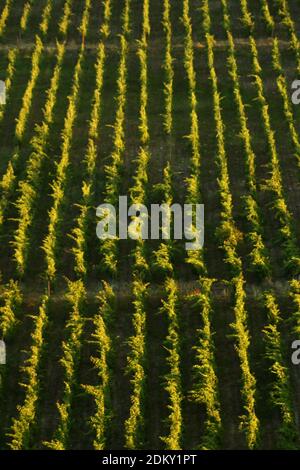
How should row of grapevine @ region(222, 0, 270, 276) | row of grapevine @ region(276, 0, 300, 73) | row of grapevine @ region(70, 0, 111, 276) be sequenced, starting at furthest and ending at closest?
1. row of grapevine @ region(276, 0, 300, 73)
2. row of grapevine @ region(70, 0, 111, 276)
3. row of grapevine @ region(222, 0, 270, 276)

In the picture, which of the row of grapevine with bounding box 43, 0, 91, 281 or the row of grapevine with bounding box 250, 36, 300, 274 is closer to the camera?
the row of grapevine with bounding box 250, 36, 300, 274

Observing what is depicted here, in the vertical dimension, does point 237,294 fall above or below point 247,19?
below

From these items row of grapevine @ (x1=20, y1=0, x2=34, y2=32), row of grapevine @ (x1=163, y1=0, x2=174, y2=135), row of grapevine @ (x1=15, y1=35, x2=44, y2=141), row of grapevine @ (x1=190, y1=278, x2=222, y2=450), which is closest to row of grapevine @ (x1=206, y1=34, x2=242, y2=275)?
row of grapevine @ (x1=190, y1=278, x2=222, y2=450)

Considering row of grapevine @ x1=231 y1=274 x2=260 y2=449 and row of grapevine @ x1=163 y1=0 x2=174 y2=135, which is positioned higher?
row of grapevine @ x1=163 y1=0 x2=174 y2=135

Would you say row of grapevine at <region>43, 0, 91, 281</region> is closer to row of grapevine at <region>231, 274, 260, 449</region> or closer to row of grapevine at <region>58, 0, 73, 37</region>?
row of grapevine at <region>58, 0, 73, 37</region>

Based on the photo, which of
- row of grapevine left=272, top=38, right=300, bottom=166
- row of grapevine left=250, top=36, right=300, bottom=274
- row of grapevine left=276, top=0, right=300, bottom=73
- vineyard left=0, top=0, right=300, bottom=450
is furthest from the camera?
row of grapevine left=276, top=0, right=300, bottom=73

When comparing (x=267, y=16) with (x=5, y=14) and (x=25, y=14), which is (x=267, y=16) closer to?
(x=25, y=14)

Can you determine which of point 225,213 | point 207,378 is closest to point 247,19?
point 225,213
